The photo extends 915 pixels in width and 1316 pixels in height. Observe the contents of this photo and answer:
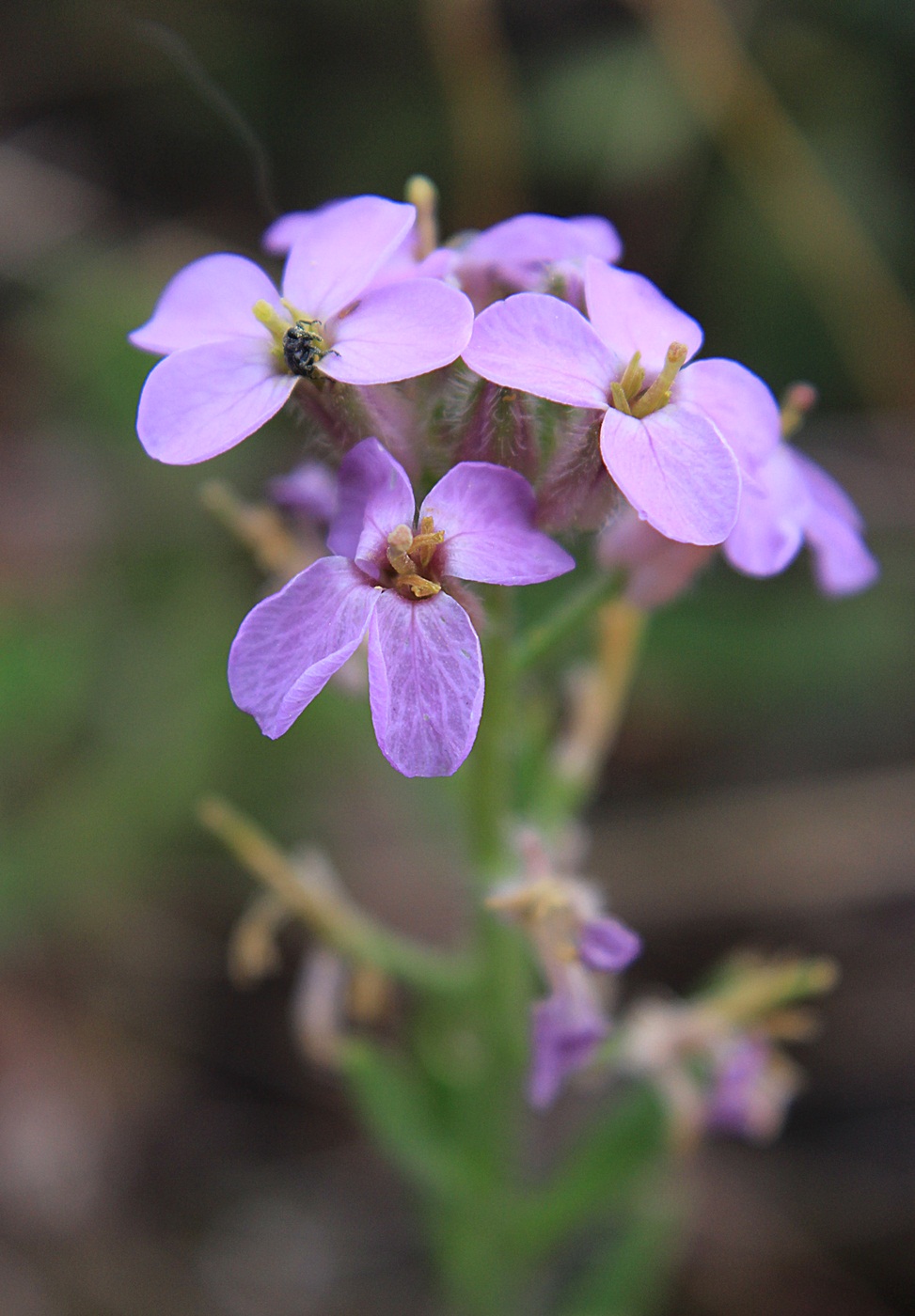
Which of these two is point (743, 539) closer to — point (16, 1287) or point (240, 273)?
point (240, 273)

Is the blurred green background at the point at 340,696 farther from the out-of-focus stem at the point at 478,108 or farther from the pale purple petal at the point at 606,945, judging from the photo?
the pale purple petal at the point at 606,945

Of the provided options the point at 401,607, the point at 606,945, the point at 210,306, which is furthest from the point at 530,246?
the point at 606,945

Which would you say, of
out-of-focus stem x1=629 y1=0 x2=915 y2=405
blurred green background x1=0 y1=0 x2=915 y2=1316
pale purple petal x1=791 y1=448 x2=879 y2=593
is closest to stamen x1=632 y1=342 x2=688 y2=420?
pale purple petal x1=791 y1=448 x2=879 y2=593

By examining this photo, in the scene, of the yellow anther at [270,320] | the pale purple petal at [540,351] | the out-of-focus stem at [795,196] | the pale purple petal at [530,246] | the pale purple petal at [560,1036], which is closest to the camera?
the pale purple petal at [540,351]

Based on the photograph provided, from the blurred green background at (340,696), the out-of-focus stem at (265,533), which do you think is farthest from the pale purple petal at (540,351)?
the blurred green background at (340,696)

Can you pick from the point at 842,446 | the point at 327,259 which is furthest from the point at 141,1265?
the point at 842,446

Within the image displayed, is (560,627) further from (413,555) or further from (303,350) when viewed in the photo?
(303,350)
